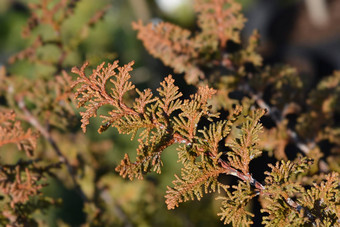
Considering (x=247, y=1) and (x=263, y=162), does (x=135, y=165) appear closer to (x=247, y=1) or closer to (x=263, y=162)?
(x=263, y=162)

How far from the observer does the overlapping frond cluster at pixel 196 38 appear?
1.95 m

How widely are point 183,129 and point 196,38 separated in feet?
2.90

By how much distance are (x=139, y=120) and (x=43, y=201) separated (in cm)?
100

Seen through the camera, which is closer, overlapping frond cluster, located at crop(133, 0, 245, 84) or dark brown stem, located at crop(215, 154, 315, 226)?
dark brown stem, located at crop(215, 154, 315, 226)

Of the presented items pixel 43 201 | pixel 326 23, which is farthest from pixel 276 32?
pixel 43 201

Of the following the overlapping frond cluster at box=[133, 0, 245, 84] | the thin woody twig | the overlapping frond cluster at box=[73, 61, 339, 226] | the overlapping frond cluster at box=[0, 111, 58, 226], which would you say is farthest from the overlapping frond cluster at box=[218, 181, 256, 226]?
the thin woody twig

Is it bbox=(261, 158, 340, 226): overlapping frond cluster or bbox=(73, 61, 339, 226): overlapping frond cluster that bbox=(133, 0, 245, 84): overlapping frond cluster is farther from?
bbox=(261, 158, 340, 226): overlapping frond cluster

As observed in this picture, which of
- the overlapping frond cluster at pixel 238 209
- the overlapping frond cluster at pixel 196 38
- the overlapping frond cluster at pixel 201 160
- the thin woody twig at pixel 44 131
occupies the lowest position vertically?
the overlapping frond cluster at pixel 238 209

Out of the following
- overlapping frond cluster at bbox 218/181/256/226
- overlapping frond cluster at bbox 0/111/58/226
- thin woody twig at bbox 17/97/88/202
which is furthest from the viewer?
thin woody twig at bbox 17/97/88/202

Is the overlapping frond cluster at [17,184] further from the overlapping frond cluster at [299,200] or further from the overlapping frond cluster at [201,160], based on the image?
the overlapping frond cluster at [299,200]

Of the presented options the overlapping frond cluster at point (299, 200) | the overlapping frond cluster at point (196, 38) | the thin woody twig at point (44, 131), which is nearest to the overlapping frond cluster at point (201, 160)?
the overlapping frond cluster at point (299, 200)

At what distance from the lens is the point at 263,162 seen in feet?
6.25

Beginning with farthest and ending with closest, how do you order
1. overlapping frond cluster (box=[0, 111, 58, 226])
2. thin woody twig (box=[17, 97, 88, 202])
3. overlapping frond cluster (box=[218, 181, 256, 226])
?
thin woody twig (box=[17, 97, 88, 202]) < overlapping frond cluster (box=[0, 111, 58, 226]) < overlapping frond cluster (box=[218, 181, 256, 226])

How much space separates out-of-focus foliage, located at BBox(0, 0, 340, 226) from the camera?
1245 mm
